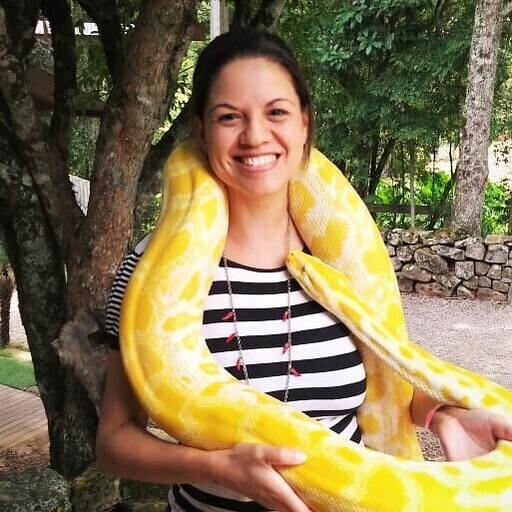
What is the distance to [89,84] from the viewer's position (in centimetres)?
470

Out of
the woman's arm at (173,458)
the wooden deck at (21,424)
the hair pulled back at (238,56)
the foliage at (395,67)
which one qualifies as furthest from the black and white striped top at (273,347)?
the foliage at (395,67)

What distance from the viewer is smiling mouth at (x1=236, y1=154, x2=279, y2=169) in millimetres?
1317

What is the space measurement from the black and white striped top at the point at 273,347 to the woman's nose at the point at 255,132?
274 millimetres

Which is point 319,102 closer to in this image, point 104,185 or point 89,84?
point 89,84

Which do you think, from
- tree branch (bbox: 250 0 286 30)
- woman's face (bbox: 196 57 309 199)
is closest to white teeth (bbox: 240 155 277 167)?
woman's face (bbox: 196 57 309 199)

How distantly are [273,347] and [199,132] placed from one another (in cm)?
48

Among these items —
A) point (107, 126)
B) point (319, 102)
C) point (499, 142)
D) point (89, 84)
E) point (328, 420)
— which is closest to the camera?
point (328, 420)

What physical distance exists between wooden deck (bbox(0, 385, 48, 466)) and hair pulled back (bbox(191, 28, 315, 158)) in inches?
186

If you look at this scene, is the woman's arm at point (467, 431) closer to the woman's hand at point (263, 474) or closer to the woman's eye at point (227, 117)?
the woman's hand at point (263, 474)

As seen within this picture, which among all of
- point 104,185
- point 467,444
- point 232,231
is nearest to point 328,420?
point 467,444

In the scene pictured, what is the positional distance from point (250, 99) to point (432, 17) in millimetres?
9287

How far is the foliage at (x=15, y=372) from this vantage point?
696 centimetres

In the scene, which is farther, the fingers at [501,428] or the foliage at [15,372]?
the foliage at [15,372]

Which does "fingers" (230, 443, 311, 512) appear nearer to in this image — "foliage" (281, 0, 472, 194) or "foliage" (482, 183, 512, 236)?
"foliage" (281, 0, 472, 194)
